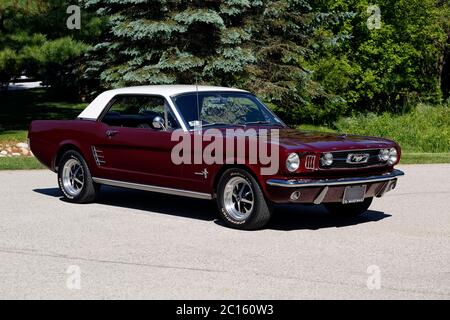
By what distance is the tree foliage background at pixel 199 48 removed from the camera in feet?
77.2

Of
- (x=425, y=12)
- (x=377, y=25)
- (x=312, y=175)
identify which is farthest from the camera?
(x=425, y=12)

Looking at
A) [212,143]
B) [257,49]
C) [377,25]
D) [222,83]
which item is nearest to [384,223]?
[212,143]

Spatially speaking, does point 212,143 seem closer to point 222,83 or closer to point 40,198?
point 40,198

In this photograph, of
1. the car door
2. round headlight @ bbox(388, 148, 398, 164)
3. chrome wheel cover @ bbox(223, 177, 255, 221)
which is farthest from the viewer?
the car door

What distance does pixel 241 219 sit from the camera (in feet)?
30.0

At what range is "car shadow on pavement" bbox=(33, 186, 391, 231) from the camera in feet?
32.1

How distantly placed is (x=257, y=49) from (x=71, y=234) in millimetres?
19421

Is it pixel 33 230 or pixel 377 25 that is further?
pixel 377 25

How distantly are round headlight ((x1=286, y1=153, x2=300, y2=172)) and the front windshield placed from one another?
138cm

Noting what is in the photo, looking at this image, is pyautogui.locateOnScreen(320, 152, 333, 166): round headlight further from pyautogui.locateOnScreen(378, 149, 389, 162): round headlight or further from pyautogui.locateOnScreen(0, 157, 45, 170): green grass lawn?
pyautogui.locateOnScreen(0, 157, 45, 170): green grass lawn
